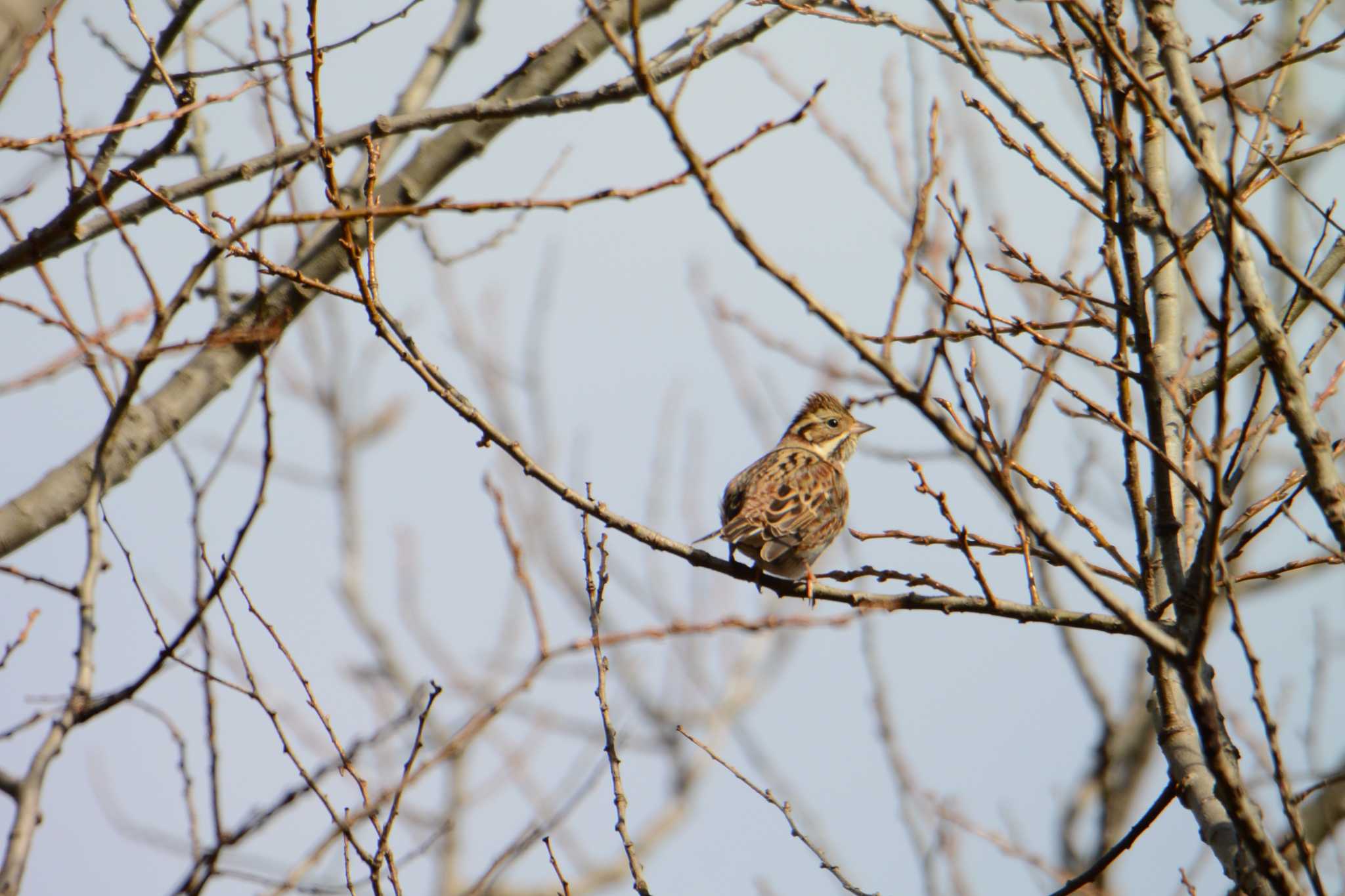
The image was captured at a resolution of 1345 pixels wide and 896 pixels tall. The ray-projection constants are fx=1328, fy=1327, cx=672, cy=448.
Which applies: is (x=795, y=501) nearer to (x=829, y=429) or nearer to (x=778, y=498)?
(x=778, y=498)

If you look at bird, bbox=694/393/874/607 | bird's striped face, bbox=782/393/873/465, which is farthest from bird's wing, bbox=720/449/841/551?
bird's striped face, bbox=782/393/873/465

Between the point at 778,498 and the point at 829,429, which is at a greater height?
the point at 829,429

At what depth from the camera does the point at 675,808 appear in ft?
62.3

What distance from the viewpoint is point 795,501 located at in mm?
6039

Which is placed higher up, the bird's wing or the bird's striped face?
the bird's striped face

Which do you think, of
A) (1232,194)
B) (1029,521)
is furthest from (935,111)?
(1029,521)

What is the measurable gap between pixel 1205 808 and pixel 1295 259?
10.7 m

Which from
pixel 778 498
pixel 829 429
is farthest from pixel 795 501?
pixel 829 429

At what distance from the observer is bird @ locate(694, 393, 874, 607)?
557cm

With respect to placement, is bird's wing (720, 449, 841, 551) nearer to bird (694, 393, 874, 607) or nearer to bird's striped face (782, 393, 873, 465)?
bird (694, 393, 874, 607)

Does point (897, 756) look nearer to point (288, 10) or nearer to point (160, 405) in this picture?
point (160, 405)

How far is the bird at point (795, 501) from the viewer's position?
5570mm

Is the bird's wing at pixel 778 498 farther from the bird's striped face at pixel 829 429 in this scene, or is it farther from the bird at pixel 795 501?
the bird's striped face at pixel 829 429

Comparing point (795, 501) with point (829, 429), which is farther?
point (829, 429)
